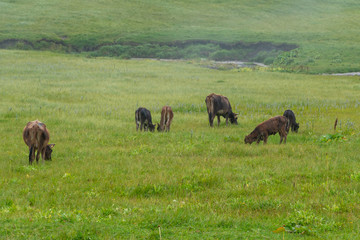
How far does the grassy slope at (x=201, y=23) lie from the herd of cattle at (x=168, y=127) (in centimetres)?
4891

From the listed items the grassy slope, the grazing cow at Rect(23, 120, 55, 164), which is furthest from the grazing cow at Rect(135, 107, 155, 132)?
the grassy slope

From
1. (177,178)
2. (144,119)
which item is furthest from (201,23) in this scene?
(177,178)

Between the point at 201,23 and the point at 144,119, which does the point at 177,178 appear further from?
the point at 201,23

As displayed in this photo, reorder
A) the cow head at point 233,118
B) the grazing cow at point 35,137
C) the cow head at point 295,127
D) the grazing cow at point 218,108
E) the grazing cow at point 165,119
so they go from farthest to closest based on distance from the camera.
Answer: the cow head at point 233,118 < the grazing cow at point 218,108 < the grazing cow at point 165,119 < the cow head at point 295,127 < the grazing cow at point 35,137

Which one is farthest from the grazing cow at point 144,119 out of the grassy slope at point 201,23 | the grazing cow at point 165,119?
the grassy slope at point 201,23

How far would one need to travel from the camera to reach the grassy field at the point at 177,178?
7945 millimetres

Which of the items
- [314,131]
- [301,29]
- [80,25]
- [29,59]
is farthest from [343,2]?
[314,131]

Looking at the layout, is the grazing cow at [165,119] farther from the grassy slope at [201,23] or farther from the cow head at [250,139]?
the grassy slope at [201,23]

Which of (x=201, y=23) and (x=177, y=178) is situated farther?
(x=201, y=23)

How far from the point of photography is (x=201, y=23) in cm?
12656

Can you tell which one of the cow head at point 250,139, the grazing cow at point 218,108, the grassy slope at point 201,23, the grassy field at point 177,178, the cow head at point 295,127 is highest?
the grassy slope at point 201,23

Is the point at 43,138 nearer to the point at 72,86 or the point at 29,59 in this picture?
the point at 72,86

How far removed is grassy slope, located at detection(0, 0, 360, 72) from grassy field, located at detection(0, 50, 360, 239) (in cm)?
5180

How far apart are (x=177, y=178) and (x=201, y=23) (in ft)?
391
